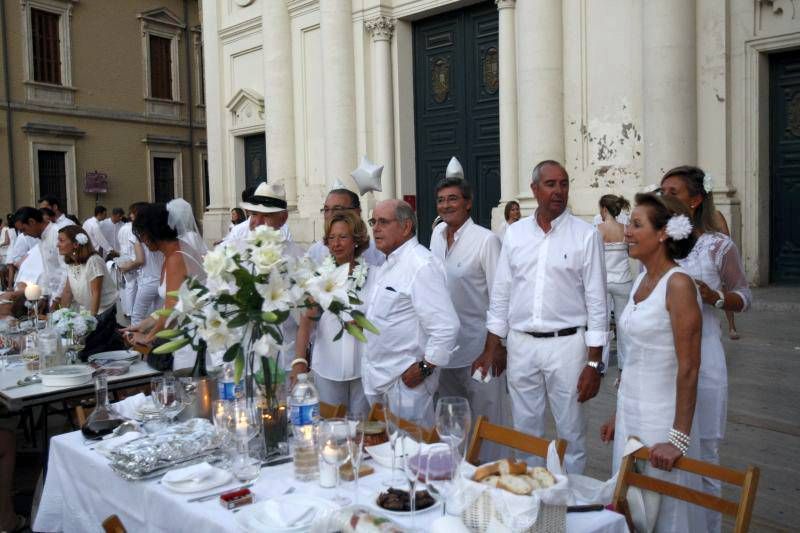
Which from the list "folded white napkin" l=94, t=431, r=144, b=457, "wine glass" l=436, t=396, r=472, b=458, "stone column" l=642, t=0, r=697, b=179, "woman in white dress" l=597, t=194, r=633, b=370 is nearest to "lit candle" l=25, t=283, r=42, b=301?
"folded white napkin" l=94, t=431, r=144, b=457

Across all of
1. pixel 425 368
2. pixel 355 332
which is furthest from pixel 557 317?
pixel 355 332

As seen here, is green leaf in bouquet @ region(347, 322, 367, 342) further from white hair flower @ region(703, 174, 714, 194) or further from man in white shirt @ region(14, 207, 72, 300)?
man in white shirt @ region(14, 207, 72, 300)

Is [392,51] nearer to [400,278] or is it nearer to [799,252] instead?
[799,252]

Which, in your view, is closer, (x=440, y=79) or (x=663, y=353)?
(x=663, y=353)

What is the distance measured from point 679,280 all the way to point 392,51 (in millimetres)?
11844

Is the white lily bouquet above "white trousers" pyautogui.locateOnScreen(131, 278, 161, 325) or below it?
above

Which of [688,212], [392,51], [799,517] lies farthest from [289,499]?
[392,51]

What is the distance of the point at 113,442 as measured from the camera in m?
3.27

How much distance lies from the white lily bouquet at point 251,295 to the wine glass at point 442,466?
0.77 m

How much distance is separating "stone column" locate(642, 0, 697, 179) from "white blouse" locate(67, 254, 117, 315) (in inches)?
266

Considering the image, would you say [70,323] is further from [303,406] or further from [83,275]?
[303,406]

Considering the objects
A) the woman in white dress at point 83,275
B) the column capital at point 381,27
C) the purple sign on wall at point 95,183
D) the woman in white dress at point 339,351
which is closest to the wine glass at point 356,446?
the woman in white dress at point 339,351

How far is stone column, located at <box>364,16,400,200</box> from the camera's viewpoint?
13867 millimetres

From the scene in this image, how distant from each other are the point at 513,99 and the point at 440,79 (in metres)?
2.30
